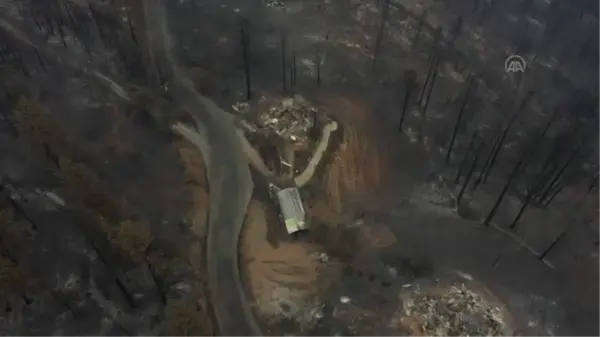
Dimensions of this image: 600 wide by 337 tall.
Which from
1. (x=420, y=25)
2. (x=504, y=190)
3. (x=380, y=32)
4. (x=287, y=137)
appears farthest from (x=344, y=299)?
(x=420, y=25)

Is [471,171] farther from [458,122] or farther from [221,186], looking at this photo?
[221,186]

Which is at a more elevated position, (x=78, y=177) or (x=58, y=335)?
(x=78, y=177)

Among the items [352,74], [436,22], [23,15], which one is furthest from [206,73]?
[436,22]

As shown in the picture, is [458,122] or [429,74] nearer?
[458,122]

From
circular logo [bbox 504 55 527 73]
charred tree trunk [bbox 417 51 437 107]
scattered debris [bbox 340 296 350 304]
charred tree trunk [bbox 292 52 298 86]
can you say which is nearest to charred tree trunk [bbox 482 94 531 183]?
circular logo [bbox 504 55 527 73]

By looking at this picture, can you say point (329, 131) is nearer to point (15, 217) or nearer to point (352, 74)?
point (352, 74)

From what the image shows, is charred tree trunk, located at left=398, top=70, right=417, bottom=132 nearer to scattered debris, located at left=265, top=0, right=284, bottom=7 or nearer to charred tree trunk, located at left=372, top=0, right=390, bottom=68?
charred tree trunk, located at left=372, top=0, right=390, bottom=68
